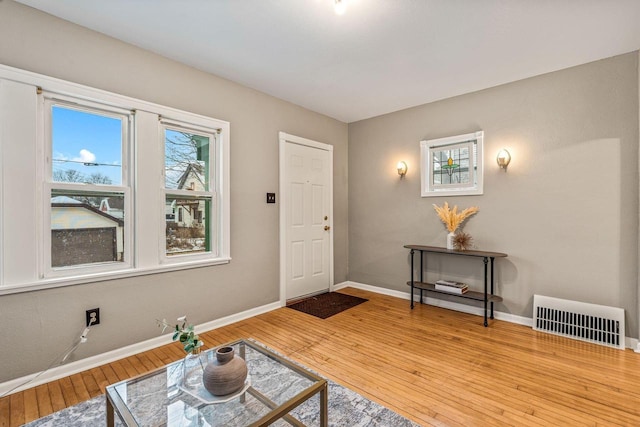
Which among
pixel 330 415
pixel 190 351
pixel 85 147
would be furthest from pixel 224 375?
pixel 85 147

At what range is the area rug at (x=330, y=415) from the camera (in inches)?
68.9

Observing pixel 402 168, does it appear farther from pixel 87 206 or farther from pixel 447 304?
pixel 87 206

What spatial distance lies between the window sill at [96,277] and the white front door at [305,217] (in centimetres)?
113

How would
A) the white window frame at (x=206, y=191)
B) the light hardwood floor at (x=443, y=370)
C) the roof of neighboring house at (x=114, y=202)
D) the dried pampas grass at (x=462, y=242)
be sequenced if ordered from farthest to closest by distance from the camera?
the dried pampas grass at (x=462, y=242) < the white window frame at (x=206, y=191) < the roof of neighboring house at (x=114, y=202) < the light hardwood floor at (x=443, y=370)

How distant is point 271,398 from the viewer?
1409 mm

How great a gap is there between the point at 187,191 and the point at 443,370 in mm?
2773

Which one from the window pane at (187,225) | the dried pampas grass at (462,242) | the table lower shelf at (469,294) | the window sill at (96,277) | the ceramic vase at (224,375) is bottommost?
the table lower shelf at (469,294)

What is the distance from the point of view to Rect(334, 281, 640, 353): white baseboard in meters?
2.70

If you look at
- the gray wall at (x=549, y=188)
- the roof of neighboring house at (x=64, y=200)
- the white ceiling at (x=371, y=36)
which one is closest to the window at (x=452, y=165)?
the gray wall at (x=549, y=188)

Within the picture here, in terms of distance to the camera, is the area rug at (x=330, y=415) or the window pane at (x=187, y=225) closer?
the area rug at (x=330, y=415)

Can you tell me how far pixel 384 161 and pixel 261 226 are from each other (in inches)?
80.6

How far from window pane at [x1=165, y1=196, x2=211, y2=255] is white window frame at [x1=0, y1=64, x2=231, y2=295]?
0.10 meters

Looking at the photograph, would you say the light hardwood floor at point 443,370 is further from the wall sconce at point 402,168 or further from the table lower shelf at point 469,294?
the wall sconce at point 402,168

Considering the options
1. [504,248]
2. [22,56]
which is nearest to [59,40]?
[22,56]
